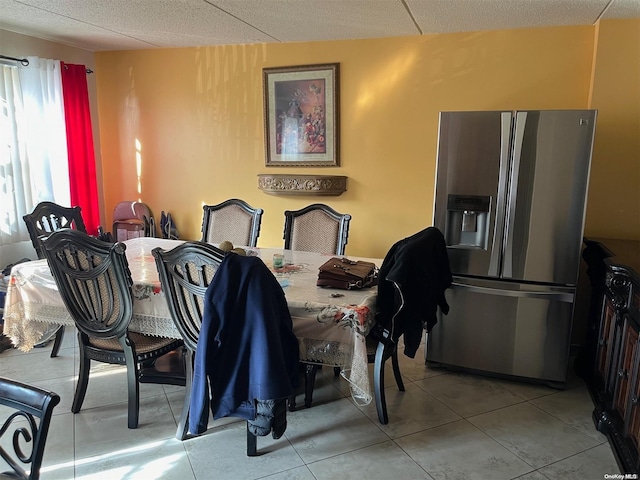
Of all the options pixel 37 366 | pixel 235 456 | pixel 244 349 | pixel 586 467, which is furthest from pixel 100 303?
pixel 586 467

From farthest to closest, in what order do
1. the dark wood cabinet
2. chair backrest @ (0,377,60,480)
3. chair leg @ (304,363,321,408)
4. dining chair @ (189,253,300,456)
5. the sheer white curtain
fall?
1. the sheer white curtain
2. chair leg @ (304,363,321,408)
3. the dark wood cabinet
4. dining chair @ (189,253,300,456)
5. chair backrest @ (0,377,60,480)

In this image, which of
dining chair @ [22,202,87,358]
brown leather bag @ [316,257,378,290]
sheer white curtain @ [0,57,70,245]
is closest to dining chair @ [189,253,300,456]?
brown leather bag @ [316,257,378,290]

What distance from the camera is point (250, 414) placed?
6.63ft

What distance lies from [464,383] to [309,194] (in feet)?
6.44

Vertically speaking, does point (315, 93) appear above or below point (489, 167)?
above

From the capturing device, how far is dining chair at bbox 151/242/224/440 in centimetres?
198

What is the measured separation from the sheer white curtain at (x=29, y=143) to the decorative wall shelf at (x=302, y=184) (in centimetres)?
173

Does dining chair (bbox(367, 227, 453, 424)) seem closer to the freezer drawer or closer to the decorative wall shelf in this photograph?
the freezer drawer

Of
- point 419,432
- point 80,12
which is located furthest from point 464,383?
point 80,12

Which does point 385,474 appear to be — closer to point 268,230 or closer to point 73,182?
point 268,230

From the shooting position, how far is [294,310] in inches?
84.9

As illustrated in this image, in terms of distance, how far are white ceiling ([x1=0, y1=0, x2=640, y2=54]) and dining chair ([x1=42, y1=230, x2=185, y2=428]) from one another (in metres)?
1.62

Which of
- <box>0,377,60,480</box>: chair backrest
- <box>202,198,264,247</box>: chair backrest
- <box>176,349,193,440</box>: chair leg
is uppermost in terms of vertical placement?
<box>202,198,264,247</box>: chair backrest

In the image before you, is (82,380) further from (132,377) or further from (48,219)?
(48,219)
